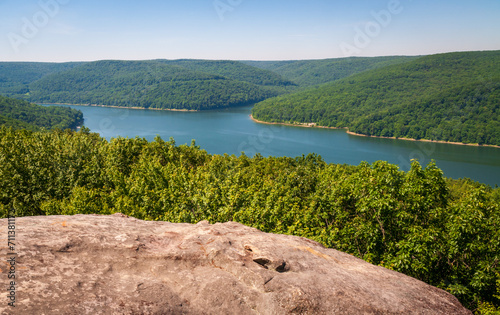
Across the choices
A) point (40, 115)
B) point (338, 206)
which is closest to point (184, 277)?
point (338, 206)

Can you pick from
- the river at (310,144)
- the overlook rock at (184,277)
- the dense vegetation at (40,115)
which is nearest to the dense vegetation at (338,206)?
A: the overlook rock at (184,277)

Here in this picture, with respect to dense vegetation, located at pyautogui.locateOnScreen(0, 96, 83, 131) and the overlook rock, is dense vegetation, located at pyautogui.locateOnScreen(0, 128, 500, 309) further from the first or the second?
dense vegetation, located at pyautogui.locateOnScreen(0, 96, 83, 131)

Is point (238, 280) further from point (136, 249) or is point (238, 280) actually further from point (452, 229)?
point (452, 229)

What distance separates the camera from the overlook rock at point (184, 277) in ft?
20.0

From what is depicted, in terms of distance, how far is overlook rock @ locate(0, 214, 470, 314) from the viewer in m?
6.09

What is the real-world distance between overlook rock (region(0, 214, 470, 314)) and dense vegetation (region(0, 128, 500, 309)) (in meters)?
5.94

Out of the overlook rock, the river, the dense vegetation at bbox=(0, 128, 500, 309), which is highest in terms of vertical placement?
the overlook rock

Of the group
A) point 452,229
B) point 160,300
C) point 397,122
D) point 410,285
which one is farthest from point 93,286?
point 397,122

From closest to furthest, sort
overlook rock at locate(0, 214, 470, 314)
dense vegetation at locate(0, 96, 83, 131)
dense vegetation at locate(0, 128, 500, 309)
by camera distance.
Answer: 1. overlook rock at locate(0, 214, 470, 314)
2. dense vegetation at locate(0, 128, 500, 309)
3. dense vegetation at locate(0, 96, 83, 131)

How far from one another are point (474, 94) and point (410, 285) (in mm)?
184367

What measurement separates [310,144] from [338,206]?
105m

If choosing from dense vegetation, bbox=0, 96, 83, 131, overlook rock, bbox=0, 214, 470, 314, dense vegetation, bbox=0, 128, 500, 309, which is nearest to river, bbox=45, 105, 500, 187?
dense vegetation, bbox=0, 96, 83, 131

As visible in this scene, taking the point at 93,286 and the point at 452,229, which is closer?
the point at 93,286

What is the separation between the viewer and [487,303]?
12.6 m
